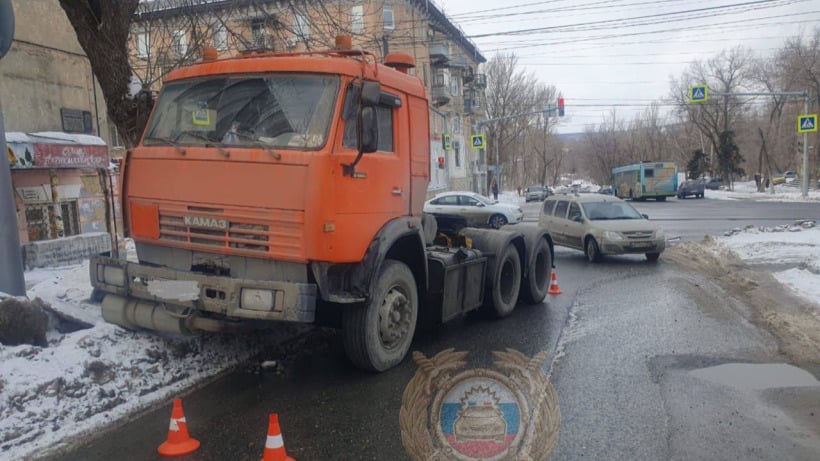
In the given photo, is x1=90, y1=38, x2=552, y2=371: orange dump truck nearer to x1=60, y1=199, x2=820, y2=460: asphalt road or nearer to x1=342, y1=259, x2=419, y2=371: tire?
x1=342, y1=259, x2=419, y2=371: tire

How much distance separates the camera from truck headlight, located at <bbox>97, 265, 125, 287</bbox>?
5547mm

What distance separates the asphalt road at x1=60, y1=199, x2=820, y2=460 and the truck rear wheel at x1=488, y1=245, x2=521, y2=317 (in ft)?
0.69

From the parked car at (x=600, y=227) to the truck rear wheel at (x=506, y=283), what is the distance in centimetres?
548

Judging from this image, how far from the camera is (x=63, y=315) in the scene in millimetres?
6250

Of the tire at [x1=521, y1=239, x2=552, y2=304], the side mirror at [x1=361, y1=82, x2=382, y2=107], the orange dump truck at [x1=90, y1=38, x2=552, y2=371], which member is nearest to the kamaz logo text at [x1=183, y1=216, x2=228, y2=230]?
the orange dump truck at [x1=90, y1=38, x2=552, y2=371]

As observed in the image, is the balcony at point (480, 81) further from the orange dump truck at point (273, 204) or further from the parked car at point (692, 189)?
the orange dump truck at point (273, 204)

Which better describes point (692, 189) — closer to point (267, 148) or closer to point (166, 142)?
point (267, 148)

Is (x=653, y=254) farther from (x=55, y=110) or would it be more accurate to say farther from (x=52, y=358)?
(x=55, y=110)

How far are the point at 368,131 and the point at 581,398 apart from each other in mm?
2913

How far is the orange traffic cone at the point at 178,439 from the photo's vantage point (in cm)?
411

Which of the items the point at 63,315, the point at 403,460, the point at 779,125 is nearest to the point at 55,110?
the point at 63,315

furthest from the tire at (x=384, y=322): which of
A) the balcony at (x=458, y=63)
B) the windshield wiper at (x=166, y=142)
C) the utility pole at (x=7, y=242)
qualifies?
the balcony at (x=458, y=63)

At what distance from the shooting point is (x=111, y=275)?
5633 mm

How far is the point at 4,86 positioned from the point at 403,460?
12.2 metres
